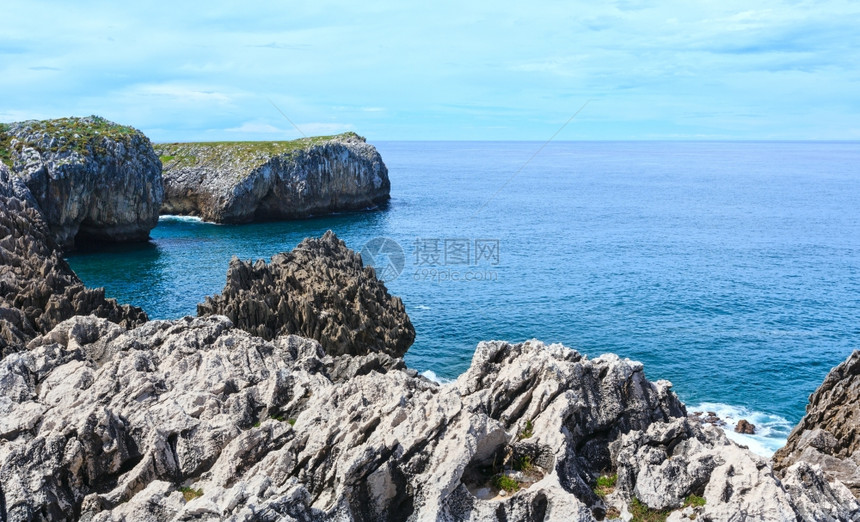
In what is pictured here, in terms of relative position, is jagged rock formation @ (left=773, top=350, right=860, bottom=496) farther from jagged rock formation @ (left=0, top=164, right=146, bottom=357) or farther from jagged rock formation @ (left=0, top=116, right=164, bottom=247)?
jagged rock formation @ (left=0, top=116, right=164, bottom=247)

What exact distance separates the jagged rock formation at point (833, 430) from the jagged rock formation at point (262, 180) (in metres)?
105

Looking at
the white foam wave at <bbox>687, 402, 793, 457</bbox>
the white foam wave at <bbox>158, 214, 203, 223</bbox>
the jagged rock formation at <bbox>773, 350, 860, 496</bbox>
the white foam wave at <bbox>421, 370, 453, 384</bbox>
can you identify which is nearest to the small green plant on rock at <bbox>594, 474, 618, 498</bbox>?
the jagged rock formation at <bbox>773, 350, 860, 496</bbox>

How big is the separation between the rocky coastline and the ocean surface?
21.7 m

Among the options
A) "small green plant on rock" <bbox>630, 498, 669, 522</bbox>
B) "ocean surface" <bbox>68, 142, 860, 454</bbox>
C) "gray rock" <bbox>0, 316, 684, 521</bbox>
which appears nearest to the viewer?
"gray rock" <bbox>0, 316, 684, 521</bbox>

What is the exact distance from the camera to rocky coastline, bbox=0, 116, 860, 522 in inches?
782

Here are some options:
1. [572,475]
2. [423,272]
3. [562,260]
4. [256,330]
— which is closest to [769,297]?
[562,260]

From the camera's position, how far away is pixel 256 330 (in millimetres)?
50094

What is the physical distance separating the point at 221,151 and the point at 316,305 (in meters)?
92.1

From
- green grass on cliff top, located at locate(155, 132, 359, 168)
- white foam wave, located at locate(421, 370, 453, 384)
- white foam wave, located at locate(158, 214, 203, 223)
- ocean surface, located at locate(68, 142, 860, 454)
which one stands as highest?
green grass on cliff top, located at locate(155, 132, 359, 168)

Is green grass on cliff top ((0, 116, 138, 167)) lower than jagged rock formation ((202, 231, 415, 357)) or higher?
higher

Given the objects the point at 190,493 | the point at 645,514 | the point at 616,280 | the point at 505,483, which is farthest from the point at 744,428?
the point at 616,280

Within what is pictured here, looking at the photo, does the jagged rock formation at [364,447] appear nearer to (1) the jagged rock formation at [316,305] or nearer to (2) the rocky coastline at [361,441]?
(2) the rocky coastline at [361,441]

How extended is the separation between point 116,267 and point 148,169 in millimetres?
22986

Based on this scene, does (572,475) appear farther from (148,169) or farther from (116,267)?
(148,169)
